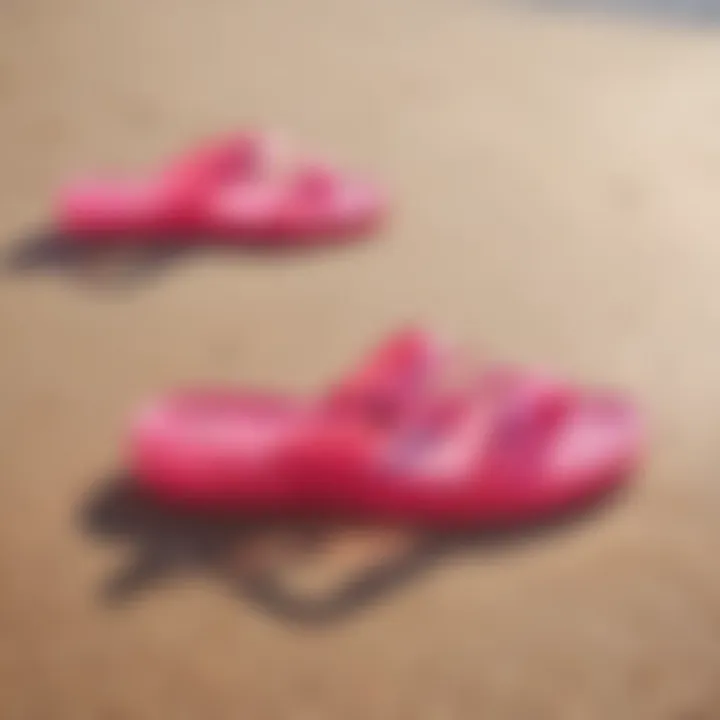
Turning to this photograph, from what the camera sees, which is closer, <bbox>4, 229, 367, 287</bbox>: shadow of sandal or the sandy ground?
the sandy ground

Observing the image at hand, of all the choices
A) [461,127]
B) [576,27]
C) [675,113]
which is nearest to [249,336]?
[461,127]

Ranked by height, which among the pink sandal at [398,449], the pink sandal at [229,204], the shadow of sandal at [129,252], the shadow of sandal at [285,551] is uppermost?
the pink sandal at [229,204]

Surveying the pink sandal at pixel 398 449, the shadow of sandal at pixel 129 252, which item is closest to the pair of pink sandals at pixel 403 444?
the pink sandal at pixel 398 449

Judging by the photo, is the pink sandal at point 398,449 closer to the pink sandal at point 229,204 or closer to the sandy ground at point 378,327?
the sandy ground at point 378,327

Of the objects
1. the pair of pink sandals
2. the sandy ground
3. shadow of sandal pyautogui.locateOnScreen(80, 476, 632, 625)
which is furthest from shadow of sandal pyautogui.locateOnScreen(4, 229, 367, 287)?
shadow of sandal pyautogui.locateOnScreen(80, 476, 632, 625)

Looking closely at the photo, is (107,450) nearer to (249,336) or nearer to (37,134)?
(249,336)

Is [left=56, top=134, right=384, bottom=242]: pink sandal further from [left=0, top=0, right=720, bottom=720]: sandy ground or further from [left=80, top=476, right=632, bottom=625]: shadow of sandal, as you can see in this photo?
[left=80, top=476, right=632, bottom=625]: shadow of sandal

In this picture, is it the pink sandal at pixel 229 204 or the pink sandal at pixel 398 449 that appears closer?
the pink sandal at pixel 398 449

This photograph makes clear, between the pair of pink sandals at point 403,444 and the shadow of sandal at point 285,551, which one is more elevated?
the pair of pink sandals at point 403,444
